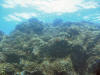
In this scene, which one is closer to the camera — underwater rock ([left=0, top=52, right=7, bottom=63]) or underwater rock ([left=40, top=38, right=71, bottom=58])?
underwater rock ([left=0, top=52, right=7, bottom=63])

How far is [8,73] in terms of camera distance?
6012 mm

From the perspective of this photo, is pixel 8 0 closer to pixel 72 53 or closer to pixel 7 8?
pixel 7 8

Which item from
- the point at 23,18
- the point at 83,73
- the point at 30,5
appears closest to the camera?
the point at 83,73

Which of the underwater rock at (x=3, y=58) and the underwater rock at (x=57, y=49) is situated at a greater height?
the underwater rock at (x=57, y=49)

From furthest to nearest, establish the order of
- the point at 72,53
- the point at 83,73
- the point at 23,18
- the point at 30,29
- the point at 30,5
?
the point at 23,18 → the point at 30,5 → the point at 30,29 → the point at 72,53 → the point at 83,73

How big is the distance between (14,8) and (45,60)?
763 inches

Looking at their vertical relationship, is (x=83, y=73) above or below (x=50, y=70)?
below

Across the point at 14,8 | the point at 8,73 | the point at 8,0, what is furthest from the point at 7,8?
the point at 8,73

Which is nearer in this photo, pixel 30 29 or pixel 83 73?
pixel 83 73

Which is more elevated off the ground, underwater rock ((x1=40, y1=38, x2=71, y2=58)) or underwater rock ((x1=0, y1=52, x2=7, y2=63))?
underwater rock ((x1=40, y1=38, x2=71, y2=58))

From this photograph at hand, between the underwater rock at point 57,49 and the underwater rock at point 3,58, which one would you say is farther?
the underwater rock at point 57,49

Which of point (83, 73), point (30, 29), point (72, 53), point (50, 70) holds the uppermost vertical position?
point (30, 29)

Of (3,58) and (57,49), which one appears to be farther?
(57,49)

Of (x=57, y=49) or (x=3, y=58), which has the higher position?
(x=57, y=49)
